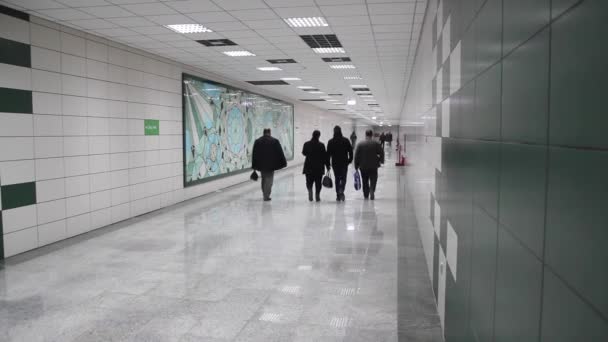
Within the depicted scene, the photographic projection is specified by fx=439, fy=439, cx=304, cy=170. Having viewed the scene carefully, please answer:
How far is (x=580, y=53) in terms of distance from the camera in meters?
0.99

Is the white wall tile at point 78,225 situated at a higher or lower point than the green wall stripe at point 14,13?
lower

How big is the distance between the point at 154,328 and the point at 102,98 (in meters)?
5.04

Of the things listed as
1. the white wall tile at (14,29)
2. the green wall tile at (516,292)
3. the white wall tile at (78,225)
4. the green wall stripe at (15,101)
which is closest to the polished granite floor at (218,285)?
the white wall tile at (78,225)

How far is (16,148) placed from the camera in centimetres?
554

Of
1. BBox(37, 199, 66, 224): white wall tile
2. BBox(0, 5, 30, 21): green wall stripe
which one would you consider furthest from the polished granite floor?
BBox(0, 5, 30, 21): green wall stripe

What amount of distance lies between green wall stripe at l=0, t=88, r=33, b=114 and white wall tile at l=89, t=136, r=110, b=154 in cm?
131

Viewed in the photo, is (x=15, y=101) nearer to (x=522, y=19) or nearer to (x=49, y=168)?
(x=49, y=168)

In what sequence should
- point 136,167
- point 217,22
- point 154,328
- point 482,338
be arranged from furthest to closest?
point 136,167 → point 217,22 → point 154,328 → point 482,338

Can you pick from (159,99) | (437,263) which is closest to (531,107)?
(437,263)

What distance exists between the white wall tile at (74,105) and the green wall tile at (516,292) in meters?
6.43

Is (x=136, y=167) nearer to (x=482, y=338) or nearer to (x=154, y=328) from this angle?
(x=154, y=328)

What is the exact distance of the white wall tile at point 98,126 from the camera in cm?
694

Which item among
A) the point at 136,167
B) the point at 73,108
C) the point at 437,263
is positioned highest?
the point at 73,108

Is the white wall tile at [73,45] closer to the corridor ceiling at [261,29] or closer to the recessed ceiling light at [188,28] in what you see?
the corridor ceiling at [261,29]
